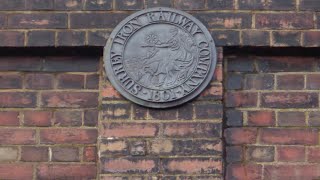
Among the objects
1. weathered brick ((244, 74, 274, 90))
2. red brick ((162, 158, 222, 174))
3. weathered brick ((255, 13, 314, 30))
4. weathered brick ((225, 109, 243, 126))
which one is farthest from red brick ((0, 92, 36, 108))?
weathered brick ((255, 13, 314, 30))

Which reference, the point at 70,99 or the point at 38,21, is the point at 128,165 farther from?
the point at 38,21

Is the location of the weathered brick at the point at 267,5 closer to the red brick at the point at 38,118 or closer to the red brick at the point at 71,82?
the red brick at the point at 71,82

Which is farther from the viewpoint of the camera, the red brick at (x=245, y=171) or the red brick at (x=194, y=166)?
the red brick at (x=245, y=171)

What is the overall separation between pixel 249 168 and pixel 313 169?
0.31 m

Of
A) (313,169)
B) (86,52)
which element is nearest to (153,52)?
(86,52)

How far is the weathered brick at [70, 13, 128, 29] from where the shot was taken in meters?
2.96

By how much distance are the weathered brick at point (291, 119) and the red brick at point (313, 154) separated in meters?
0.13

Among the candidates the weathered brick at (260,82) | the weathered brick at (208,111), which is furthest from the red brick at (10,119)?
the weathered brick at (260,82)

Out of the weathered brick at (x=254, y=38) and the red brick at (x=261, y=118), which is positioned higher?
the weathered brick at (x=254, y=38)

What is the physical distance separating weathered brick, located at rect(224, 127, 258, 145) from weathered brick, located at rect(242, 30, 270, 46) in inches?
16.3

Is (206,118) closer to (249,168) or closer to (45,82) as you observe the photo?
(249,168)

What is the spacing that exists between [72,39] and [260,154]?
1056 mm

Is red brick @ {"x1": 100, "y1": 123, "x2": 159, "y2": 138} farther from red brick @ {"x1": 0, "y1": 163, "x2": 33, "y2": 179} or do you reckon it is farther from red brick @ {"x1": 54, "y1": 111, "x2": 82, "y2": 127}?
red brick @ {"x1": 0, "y1": 163, "x2": 33, "y2": 179}

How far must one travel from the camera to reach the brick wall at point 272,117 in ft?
9.76
